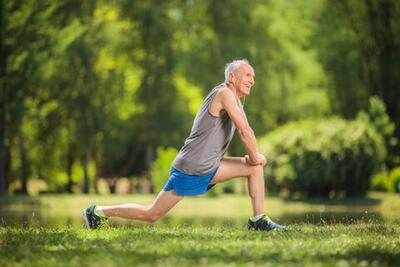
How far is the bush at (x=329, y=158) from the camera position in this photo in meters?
28.3

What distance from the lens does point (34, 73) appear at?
3191cm

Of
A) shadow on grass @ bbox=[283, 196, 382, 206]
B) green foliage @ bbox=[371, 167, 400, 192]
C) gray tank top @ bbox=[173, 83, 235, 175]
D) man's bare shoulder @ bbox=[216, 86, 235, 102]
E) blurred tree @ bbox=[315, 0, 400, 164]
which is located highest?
blurred tree @ bbox=[315, 0, 400, 164]

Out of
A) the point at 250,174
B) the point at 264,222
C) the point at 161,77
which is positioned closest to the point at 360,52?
the point at 161,77

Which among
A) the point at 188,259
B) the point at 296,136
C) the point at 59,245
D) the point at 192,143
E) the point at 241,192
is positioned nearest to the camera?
the point at 188,259

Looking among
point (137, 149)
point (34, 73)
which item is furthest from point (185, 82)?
point (34, 73)

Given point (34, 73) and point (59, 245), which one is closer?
point (59, 245)

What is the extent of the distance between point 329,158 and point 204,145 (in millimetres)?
18148

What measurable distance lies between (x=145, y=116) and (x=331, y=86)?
9436mm

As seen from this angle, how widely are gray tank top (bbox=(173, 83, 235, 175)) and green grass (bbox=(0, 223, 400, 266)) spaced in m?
0.70

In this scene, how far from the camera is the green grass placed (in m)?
7.59

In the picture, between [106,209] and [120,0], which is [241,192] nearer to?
[120,0]

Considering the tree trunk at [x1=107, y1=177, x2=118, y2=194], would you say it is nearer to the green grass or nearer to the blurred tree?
the blurred tree

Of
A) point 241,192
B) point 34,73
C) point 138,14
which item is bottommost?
point 241,192

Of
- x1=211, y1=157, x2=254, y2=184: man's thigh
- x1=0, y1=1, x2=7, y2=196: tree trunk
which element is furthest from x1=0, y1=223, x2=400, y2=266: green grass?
x1=0, y1=1, x2=7, y2=196: tree trunk
